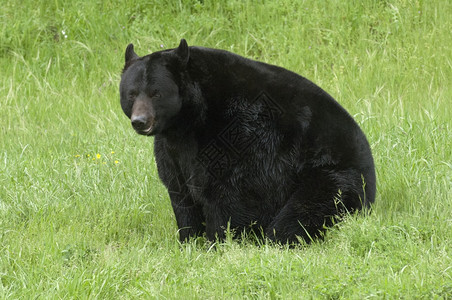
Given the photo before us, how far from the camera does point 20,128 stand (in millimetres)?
6688

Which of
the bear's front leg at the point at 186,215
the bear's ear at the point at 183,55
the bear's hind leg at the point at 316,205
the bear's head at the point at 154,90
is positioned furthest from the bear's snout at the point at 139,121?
the bear's hind leg at the point at 316,205

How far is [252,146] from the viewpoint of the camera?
4.16m

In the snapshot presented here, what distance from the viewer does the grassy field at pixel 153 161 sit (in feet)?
11.3

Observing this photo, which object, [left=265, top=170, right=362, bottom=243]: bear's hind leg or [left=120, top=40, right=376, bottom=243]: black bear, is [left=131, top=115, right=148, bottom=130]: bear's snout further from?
[left=265, top=170, right=362, bottom=243]: bear's hind leg

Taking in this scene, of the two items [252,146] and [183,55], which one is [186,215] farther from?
[183,55]

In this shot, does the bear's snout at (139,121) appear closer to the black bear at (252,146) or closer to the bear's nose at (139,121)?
the bear's nose at (139,121)

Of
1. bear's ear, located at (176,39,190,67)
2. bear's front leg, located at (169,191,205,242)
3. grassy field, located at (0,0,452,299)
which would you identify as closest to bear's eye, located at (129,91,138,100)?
bear's ear, located at (176,39,190,67)

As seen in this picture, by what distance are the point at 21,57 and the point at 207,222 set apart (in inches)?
192

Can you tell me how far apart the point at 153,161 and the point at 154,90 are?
5.28 ft

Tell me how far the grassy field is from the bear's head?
0.77 metres

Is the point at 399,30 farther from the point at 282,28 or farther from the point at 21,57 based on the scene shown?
the point at 21,57

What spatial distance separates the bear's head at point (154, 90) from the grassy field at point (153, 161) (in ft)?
2.51

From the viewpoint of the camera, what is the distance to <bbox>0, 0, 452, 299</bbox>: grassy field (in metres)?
3.45

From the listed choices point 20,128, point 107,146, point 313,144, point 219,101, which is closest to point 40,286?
point 219,101
